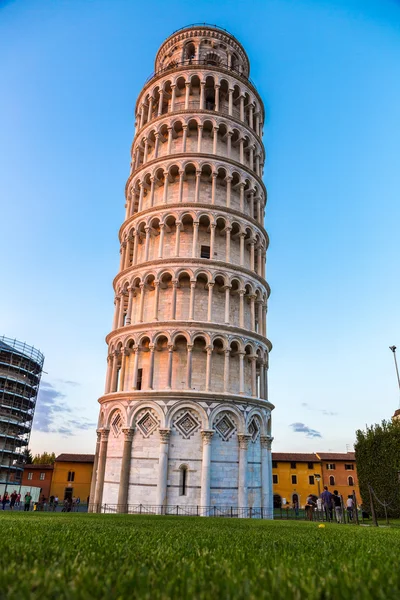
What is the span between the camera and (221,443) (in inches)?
1022

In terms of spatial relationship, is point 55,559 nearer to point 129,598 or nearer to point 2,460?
point 129,598

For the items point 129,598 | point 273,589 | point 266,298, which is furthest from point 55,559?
point 266,298

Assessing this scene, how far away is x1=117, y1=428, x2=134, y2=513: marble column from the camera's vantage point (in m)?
24.8

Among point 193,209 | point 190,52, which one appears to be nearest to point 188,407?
point 193,209

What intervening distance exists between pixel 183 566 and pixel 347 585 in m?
1.11

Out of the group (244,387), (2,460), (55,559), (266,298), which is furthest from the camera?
(2,460)

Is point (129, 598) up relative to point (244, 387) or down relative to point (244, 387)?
down

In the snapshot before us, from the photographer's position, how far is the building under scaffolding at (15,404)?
49.2 metres

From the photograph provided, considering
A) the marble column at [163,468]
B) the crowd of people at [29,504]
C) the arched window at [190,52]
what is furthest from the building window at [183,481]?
the arched window at [190,52]

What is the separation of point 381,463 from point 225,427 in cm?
1370

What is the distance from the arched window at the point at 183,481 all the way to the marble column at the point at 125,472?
10.4 feet

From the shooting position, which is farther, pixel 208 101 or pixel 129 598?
pixel 208 101

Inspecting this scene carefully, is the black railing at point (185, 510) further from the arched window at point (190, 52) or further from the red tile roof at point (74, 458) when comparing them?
the red tile roof at point (74, 458)

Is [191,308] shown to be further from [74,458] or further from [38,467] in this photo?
[38,467]
